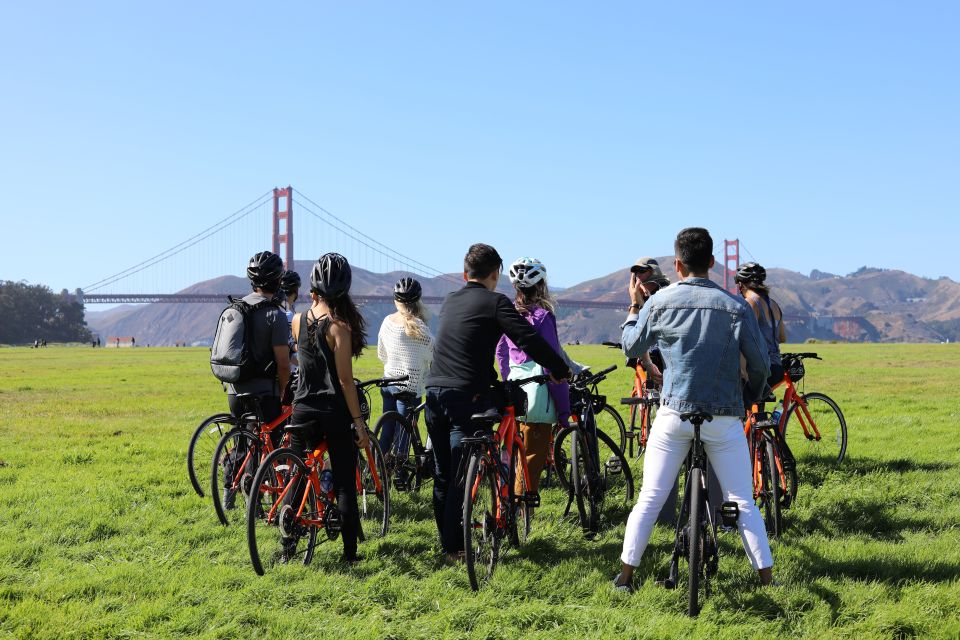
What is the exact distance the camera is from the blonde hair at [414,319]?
22.5 ft

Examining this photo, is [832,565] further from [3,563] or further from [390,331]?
[3,563]

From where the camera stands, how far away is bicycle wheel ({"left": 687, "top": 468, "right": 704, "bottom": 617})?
163 inches

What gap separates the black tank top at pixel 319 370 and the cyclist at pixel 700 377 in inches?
67.1

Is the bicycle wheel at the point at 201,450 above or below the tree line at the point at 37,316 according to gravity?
below

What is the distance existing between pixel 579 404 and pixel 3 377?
75.2 feet

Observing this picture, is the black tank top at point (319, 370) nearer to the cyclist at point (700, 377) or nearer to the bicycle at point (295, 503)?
the bicycle at point (295, 503)

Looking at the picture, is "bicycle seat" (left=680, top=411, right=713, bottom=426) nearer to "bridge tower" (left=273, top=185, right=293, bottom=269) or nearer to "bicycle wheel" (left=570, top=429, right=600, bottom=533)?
"bicycle wheel" (left=570, top=429, right=600, bottom=533)

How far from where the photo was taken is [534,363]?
18.5 feet

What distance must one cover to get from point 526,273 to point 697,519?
2.01 metres

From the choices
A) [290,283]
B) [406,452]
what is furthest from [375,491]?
[290,283]

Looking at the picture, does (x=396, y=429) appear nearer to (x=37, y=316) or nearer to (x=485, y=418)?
(x=485, y=418)

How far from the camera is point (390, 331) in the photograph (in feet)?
23.0

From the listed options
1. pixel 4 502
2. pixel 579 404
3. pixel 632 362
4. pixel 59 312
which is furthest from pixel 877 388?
pixel 59 312

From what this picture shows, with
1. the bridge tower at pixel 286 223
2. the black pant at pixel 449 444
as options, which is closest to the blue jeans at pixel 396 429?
the black pant at pixel 449 444
